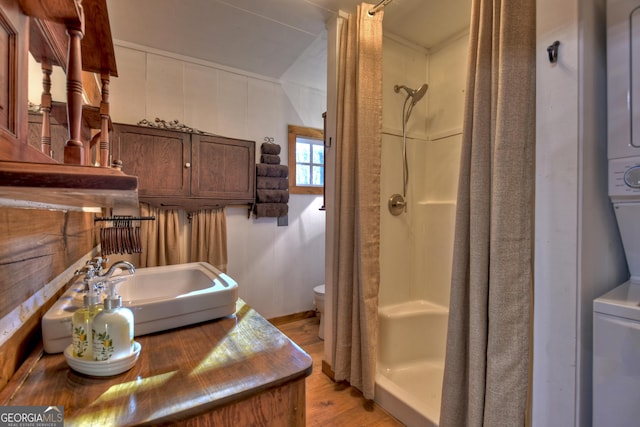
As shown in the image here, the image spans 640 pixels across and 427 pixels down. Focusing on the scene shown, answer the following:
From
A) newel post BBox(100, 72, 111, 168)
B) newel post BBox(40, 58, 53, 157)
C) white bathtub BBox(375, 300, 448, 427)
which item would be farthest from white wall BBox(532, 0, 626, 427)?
newel post BBox(100, 72, 111, 168)

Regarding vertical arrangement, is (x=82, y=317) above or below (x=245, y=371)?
above

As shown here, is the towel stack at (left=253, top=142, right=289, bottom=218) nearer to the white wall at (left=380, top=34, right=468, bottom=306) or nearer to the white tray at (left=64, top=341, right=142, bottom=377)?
the white wall at (left=380, top=34, right=468, bottom=306)

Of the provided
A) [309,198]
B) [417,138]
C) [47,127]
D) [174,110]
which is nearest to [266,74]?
[174,110]

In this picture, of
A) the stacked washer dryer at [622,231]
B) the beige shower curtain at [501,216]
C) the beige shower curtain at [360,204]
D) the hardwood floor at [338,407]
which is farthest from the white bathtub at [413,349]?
the stacked washer dryer at [622,231]

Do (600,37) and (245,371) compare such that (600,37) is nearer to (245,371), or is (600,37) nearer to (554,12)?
(554,12)

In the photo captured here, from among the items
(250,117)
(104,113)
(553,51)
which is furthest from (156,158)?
(553,51)

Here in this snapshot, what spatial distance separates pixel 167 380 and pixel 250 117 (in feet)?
7.44

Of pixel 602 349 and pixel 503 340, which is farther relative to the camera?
pixel 503 340

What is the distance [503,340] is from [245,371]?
33.9 inches

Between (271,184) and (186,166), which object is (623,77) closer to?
(271,184)

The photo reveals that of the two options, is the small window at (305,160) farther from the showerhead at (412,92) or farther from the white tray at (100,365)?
the white tray at (100,365)

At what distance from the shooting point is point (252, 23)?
1.90 meters

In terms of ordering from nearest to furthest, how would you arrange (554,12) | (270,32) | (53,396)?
(53,396), (554,12), (270,32)

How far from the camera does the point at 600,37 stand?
0.95m
